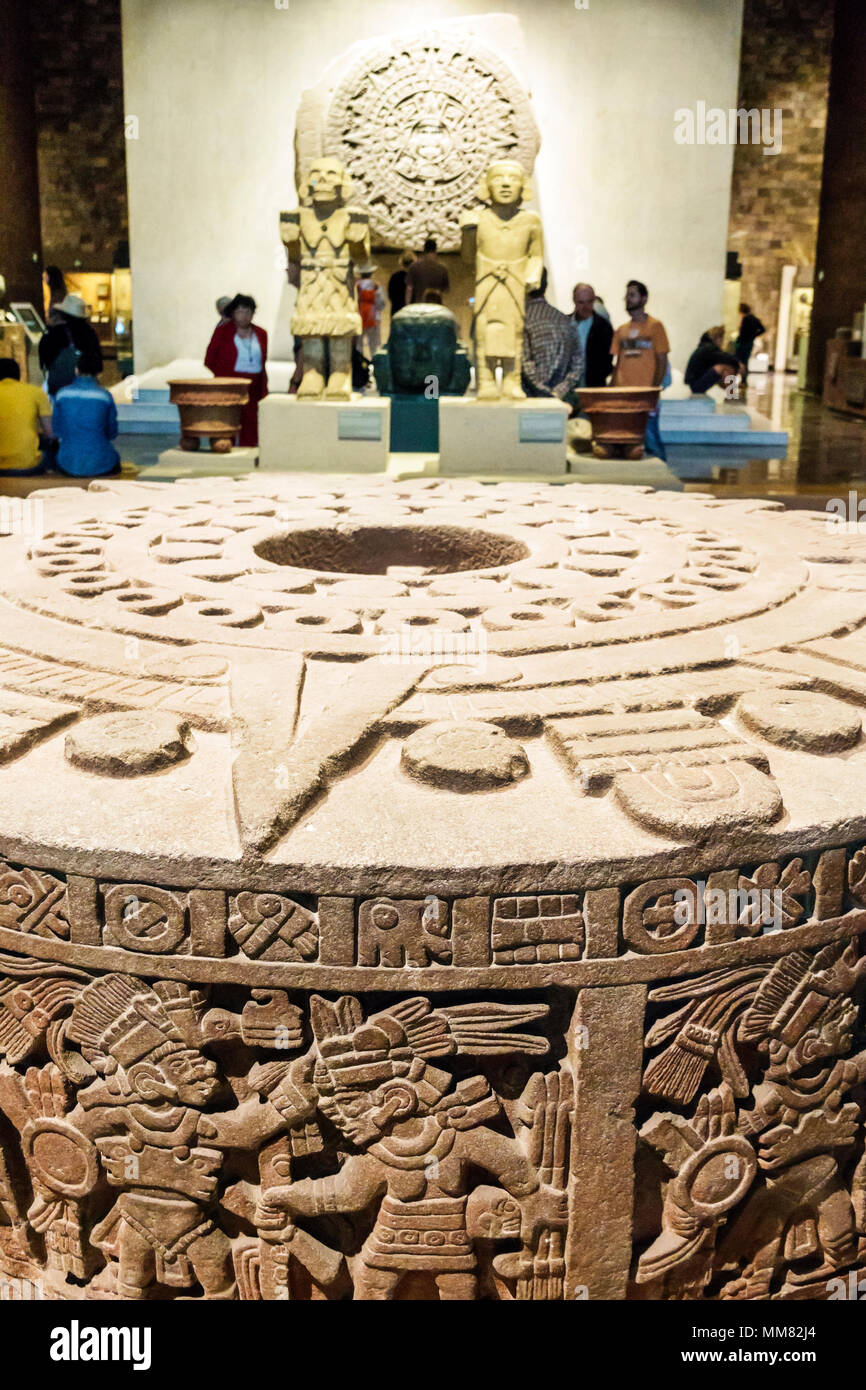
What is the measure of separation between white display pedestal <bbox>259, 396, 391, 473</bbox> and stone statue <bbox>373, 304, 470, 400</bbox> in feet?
2.17

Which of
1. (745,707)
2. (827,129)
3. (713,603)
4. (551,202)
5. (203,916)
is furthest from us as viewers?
(827,129)

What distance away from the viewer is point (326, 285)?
25.1ft

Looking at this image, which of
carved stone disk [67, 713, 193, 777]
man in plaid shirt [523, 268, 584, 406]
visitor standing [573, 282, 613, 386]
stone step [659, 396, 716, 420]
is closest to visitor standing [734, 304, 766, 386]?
stone step [659, 396, 716, 420]

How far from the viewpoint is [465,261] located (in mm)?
10305

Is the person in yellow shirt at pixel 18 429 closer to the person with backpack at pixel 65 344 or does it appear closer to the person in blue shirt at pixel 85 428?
the person in blue shirt at pixel 85 428

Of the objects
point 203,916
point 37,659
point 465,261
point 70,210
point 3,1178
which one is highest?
point 70,210

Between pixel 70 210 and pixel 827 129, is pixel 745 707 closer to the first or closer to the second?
pixel 827 129

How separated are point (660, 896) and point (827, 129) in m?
17.0

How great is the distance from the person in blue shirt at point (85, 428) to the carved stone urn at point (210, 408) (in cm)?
44

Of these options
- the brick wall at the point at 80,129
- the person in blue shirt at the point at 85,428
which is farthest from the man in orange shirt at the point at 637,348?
the brick wall at the point at 80,129

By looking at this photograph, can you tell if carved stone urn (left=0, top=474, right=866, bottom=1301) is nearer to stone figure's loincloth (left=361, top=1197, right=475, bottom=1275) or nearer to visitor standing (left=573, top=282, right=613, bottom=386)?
stone figure's loincloth (left=361, top=1197, right=475, bottom=1275)

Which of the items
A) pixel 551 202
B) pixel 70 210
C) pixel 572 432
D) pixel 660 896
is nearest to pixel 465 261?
pixel 551 202

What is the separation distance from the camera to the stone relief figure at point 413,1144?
2.04 meters

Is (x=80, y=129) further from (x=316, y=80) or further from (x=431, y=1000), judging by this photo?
(x=431, y=1000)
